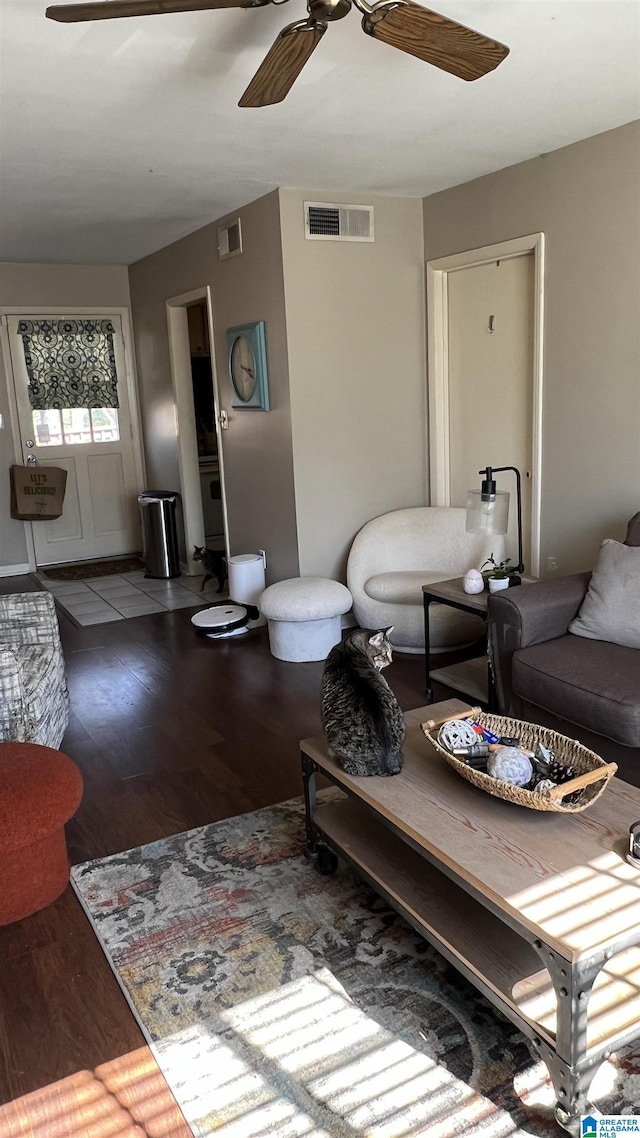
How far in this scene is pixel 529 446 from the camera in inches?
172

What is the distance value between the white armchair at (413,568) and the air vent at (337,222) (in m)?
1.61

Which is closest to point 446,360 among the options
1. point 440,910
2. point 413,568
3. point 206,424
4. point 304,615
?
point 413,568

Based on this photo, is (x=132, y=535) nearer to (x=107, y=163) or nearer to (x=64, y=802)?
(x=107, y=163)

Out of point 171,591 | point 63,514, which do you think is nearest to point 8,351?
point 63,514

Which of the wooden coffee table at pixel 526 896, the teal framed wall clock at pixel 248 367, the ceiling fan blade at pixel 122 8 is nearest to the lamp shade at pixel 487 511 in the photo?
the wooden coffee table at pixel 526 896

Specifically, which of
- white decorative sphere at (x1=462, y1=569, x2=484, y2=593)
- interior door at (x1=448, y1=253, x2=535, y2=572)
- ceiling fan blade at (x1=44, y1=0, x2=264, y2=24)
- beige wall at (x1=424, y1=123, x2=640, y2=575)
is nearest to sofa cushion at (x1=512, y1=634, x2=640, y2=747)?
white decorative sphere at (x1=462, y1=569, x2=484, y2=593)

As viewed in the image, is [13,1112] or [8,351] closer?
[13,1112]

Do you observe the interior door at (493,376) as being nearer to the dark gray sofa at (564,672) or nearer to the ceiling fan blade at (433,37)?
the dark gray sofa at (564,672)

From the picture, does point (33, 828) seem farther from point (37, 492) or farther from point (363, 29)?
point (37, 492)

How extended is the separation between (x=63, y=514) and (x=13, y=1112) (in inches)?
230

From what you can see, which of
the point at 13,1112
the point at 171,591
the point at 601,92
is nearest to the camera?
the point at 13,1112

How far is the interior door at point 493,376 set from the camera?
14.2 ft

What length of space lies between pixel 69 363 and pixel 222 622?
335 centimetres

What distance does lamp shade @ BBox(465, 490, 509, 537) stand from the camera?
3525mm
